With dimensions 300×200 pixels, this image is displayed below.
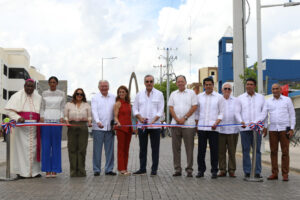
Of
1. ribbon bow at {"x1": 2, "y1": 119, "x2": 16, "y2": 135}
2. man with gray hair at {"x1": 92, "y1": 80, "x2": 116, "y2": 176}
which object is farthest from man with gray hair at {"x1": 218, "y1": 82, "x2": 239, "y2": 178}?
ribbon bow at {"x1": 2, "y1": 119, "x2": 16, "y2": 135}

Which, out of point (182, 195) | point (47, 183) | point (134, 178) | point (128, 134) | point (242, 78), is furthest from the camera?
point (242, 78)

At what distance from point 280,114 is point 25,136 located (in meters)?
5.44

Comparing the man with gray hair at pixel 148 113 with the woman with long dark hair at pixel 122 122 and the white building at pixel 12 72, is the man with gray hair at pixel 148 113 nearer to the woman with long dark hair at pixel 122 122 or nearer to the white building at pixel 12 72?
the woman with long dark hair at pixel 122 122

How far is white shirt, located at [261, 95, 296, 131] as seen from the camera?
9516 millimetres

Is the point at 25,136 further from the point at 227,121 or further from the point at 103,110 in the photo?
the point at 227,121

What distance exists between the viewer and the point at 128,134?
10.3 metres

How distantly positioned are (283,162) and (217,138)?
4.69 feet

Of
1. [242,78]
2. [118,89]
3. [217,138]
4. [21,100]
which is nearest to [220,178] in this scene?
[217,138]

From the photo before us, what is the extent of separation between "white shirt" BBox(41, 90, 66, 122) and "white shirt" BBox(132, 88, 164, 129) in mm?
1622

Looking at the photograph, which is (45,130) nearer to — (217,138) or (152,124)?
(152,124)

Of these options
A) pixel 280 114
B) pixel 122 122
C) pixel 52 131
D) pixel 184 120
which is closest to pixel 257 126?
pixel 280 114

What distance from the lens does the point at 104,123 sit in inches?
403

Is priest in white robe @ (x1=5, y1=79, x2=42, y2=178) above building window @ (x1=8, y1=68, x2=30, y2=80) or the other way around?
the other way around

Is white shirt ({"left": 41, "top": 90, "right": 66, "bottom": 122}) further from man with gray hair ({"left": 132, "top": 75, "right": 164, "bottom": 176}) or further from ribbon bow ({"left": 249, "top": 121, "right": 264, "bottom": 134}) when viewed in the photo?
ribbon bow ({"left": 249, "top": 121, "right": 264, "bottom": 134})
